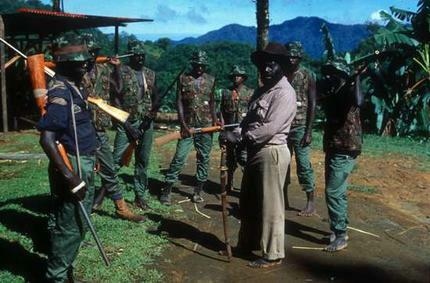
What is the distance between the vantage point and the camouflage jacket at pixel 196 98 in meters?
7.34

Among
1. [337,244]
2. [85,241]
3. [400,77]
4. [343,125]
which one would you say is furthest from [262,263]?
[400,77]

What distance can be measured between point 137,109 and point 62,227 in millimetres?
3102

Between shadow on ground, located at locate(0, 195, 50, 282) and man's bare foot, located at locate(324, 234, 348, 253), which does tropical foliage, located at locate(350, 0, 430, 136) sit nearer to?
man's bare foot, located at locate(324, 234, 348, 253)

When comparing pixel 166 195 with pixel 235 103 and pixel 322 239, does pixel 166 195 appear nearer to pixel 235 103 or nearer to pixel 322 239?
pixel 235 103

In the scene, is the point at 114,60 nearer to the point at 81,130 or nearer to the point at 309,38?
the point at 81,130

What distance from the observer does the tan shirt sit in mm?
4879

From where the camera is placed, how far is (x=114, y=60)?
6.79 meters

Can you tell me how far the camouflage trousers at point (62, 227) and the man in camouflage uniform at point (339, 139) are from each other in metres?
2.74

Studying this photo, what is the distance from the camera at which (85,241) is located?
18.7 ft

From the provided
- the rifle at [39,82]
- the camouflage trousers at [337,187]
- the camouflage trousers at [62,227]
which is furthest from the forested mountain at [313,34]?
the camouflage trousers at [62,227]

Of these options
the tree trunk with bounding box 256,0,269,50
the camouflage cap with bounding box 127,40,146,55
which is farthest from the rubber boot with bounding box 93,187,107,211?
the tree trunk with bounding box 256,0,269,50

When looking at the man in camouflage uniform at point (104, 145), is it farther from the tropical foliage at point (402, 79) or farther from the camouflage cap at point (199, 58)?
the tropical foliage at point (402, 79)

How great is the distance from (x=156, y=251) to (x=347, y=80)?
2.74 meters

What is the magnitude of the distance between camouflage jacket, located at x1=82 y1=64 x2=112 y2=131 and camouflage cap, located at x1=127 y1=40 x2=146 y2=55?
17.5 inches
